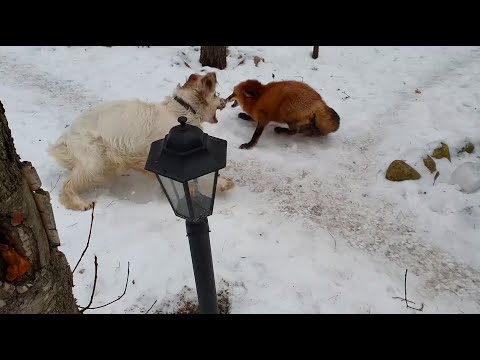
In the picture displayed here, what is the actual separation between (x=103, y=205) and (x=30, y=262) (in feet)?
11.1

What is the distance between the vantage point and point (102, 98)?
7.02 m

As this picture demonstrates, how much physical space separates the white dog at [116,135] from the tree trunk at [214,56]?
134 inches

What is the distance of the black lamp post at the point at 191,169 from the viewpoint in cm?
206

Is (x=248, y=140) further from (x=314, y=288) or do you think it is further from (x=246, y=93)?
(x=314, y=288)

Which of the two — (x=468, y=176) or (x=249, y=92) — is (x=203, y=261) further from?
(x=249, y=92)

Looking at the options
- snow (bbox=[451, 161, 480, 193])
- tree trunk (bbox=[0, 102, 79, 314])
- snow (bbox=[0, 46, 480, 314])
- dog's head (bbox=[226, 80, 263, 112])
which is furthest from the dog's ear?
tree trunk (bbox=[0, 102, 79, 314])

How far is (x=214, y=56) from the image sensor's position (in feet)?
26.2

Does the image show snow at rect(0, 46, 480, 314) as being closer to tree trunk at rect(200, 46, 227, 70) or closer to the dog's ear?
tree trunk at rect(200, 46, 227, 70)

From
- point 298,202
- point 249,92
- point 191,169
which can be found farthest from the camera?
point 249,92

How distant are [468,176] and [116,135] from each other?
439 cm

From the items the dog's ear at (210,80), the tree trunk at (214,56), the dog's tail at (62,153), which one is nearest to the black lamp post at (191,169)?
the dog's ear at (210,80)

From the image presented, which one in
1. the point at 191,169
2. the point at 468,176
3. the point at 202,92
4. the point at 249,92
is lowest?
the point at 468,176

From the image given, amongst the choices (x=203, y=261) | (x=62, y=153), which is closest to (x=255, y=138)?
(x=62, y=153)

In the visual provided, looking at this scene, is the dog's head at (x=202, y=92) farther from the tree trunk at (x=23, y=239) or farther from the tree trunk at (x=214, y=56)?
the tree trunk at (x=23, y=239)
